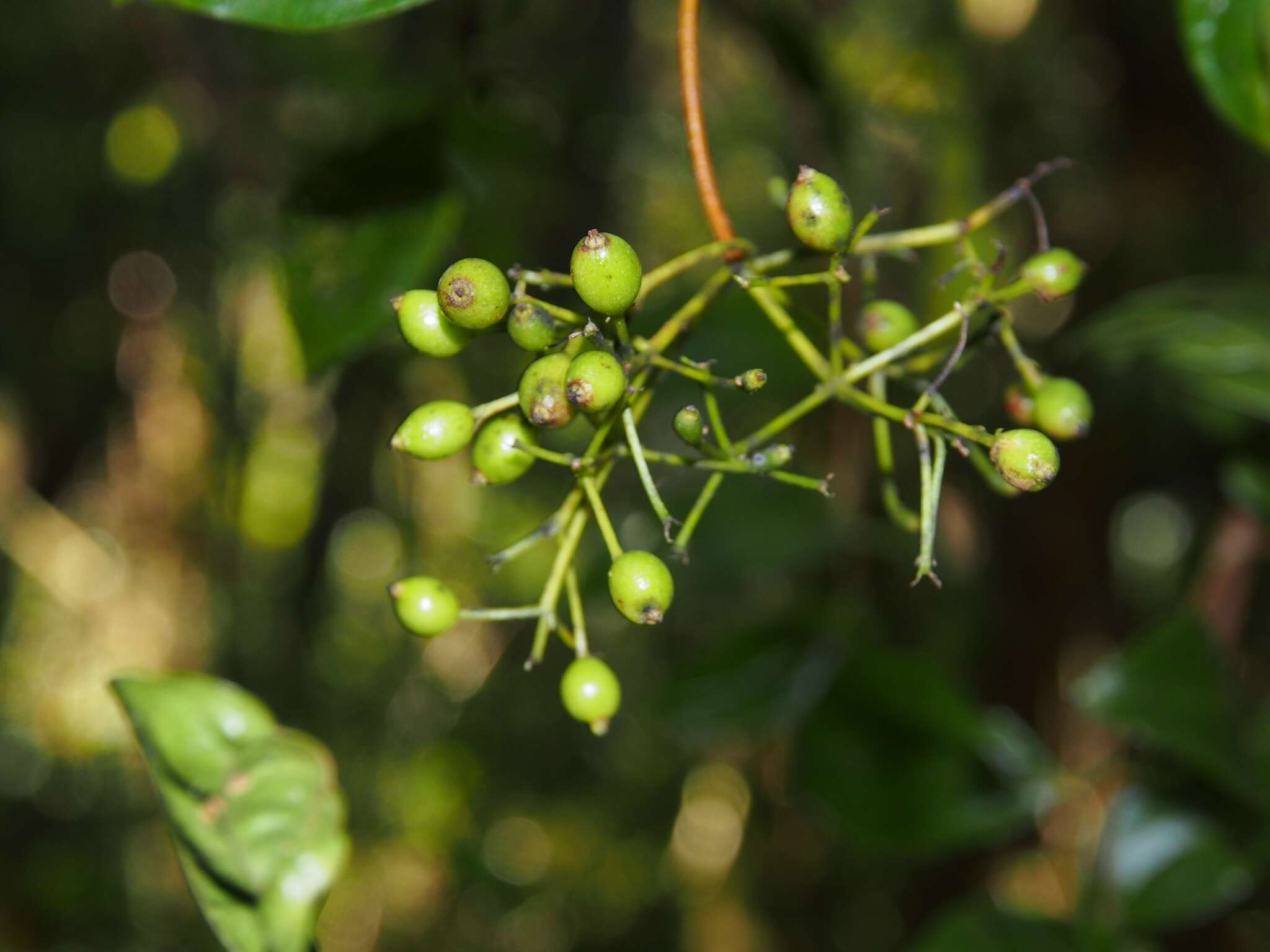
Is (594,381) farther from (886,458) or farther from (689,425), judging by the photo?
(886,458)

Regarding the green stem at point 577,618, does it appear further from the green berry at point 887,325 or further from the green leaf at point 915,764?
the green leaf at point 915,764

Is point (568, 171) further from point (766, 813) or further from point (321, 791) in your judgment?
point (766, 813)

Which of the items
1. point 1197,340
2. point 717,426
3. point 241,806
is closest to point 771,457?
point 717,426

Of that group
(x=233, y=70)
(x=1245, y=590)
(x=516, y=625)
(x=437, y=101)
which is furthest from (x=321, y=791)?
(x=516, y=625)

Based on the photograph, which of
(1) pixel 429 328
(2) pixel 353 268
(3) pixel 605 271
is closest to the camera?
(3) pixel 605 271

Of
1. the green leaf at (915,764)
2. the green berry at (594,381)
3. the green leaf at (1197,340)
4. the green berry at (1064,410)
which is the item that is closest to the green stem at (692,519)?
the green berry at (594,381)
